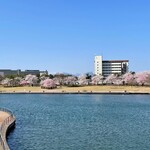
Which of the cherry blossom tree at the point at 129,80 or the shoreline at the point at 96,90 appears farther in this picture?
the cherry blossom tree at the point at 129,80

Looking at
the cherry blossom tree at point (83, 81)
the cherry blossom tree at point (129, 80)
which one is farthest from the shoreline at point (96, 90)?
the cherry blossom tree at point (83, 81)

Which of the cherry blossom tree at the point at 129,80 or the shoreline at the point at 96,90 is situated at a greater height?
the cherry blossom tree at the point at 129,80

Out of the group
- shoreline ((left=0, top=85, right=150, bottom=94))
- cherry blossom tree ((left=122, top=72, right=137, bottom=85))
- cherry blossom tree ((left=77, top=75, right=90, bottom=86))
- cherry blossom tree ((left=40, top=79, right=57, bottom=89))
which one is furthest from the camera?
cherry blossom tree ((left=77, top=75, right=90, bottom=86))

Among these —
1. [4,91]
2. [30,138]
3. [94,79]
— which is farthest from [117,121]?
[94,79]

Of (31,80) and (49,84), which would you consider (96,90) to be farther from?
(31,80)

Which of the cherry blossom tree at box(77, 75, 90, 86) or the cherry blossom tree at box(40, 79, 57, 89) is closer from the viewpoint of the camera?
the cherry blossom tree at box(40, 79, 57, 89)

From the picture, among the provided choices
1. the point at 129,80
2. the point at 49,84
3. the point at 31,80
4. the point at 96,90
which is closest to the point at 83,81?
the point at 129,80

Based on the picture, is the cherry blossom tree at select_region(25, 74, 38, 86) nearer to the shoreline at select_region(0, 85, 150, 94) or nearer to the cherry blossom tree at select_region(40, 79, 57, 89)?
the cherry blossom tree at select_region(40, 79, 57, 89)

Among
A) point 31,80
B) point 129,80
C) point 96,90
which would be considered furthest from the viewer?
point 31,80

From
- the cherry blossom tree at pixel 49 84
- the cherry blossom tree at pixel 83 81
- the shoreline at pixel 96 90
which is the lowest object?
the shoreline at pixel 96 90

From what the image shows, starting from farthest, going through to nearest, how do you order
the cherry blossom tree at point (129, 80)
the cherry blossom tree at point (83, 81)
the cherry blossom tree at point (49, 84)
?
the cherry blossom tree at point (83, 81)
the cherry blossom tree at point (129, 80)
the cherry blossom tree at point (49, 84)

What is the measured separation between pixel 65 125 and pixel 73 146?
1074 centimetres

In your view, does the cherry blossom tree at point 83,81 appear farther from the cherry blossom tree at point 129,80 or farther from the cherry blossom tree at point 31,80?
the cherry blossom tree at point 31,80

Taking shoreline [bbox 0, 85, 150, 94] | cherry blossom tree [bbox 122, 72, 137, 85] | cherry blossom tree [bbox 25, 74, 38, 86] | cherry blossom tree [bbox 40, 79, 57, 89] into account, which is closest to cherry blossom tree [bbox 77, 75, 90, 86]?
cherry blossom tree [bbox 122, 72, 137, 85]
